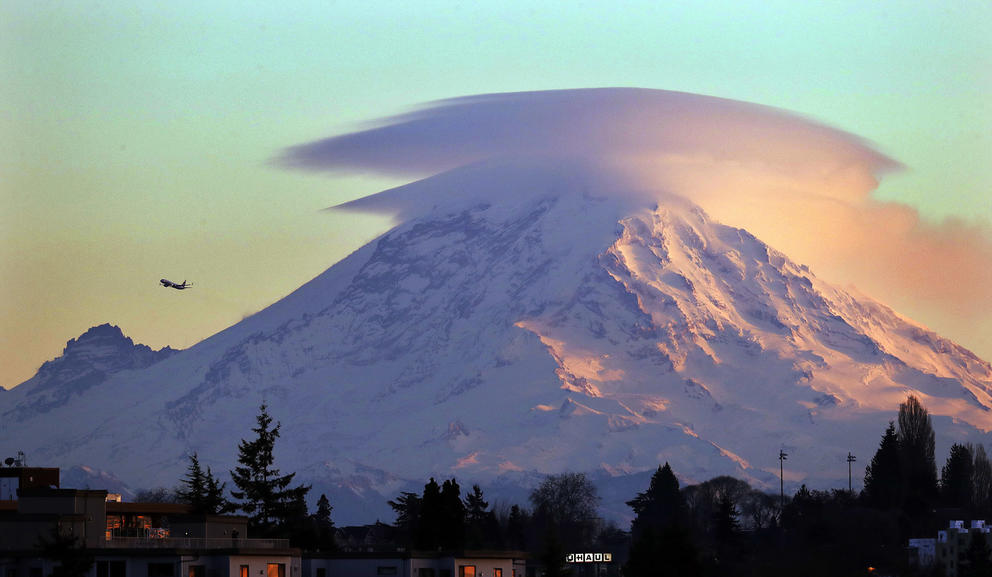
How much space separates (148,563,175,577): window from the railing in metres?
1.05

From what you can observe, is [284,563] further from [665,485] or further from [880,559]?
[665,485]

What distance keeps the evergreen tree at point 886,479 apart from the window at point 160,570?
390 feet

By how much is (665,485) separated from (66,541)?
431ft

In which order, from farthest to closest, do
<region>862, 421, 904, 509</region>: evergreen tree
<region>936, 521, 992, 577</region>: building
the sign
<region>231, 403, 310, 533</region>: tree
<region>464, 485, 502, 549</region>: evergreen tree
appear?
<region>862, 421, 904, 509</region>: evergreen tree
the sign
<region>464, 485, 502, 549</region>: evergreen tree
<region>936, 521, 992, 577</region>: building
<region>231, 403, 310, 533</region>: tree

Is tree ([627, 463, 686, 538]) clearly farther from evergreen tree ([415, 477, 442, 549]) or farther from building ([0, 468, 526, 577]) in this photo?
building ([0, 468, 526, 577])

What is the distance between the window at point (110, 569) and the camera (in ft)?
227

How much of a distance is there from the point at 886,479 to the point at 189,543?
12128 cm

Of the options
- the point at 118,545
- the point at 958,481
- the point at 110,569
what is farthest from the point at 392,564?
the point at 958,481

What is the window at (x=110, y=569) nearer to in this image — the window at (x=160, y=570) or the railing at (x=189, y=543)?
the railing at (x=189, y=543)

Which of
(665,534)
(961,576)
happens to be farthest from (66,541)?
(961,576)

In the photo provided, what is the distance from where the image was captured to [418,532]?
338 ft

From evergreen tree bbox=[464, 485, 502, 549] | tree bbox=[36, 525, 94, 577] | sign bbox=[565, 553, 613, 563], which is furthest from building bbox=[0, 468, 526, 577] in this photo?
sign bbox=[565, 553, 613, 563]

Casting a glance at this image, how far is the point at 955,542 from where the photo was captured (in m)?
143

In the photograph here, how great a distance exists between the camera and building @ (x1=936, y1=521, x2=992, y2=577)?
138 meters
